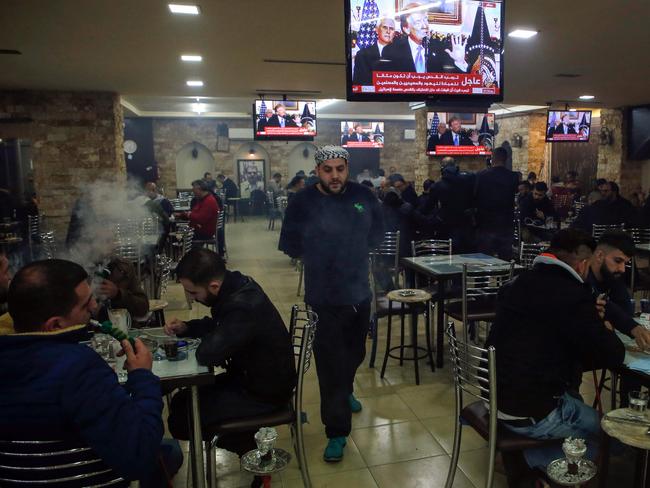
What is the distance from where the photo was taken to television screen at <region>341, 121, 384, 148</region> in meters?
14.8

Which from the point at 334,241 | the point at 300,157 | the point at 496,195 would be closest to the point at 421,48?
the point at 334,241

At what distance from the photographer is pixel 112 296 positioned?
3.13 m

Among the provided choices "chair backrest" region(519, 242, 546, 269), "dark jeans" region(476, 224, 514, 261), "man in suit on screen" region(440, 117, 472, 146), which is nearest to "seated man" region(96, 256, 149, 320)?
"chair backrest" region(519, 242, 546, 269)

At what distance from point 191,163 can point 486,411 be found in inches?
593

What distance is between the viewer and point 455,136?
956cm

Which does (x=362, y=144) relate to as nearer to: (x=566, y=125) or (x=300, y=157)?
(x=300, y=157)

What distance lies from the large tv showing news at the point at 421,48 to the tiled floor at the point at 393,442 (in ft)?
6.58

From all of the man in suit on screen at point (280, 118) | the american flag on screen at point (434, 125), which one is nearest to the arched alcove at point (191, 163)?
the man in suit on screen at point (280, 118)

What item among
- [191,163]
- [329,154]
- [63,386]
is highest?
[191,163]

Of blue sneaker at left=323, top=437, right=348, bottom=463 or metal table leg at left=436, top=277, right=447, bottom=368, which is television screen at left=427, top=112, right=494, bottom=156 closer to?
metal table leg at left=436, top=277, right=447, bottom=368

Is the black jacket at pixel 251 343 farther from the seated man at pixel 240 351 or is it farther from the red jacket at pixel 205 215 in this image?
the red jacket at pixel 205 215

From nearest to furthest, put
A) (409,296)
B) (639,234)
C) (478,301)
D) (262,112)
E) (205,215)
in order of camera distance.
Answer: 1. (409,296)
2. (478,301)
3. (639,234)
4. (205,215)
5. (262,112)

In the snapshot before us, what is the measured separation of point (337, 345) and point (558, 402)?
1.14m

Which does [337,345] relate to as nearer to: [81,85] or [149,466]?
[149,466]
